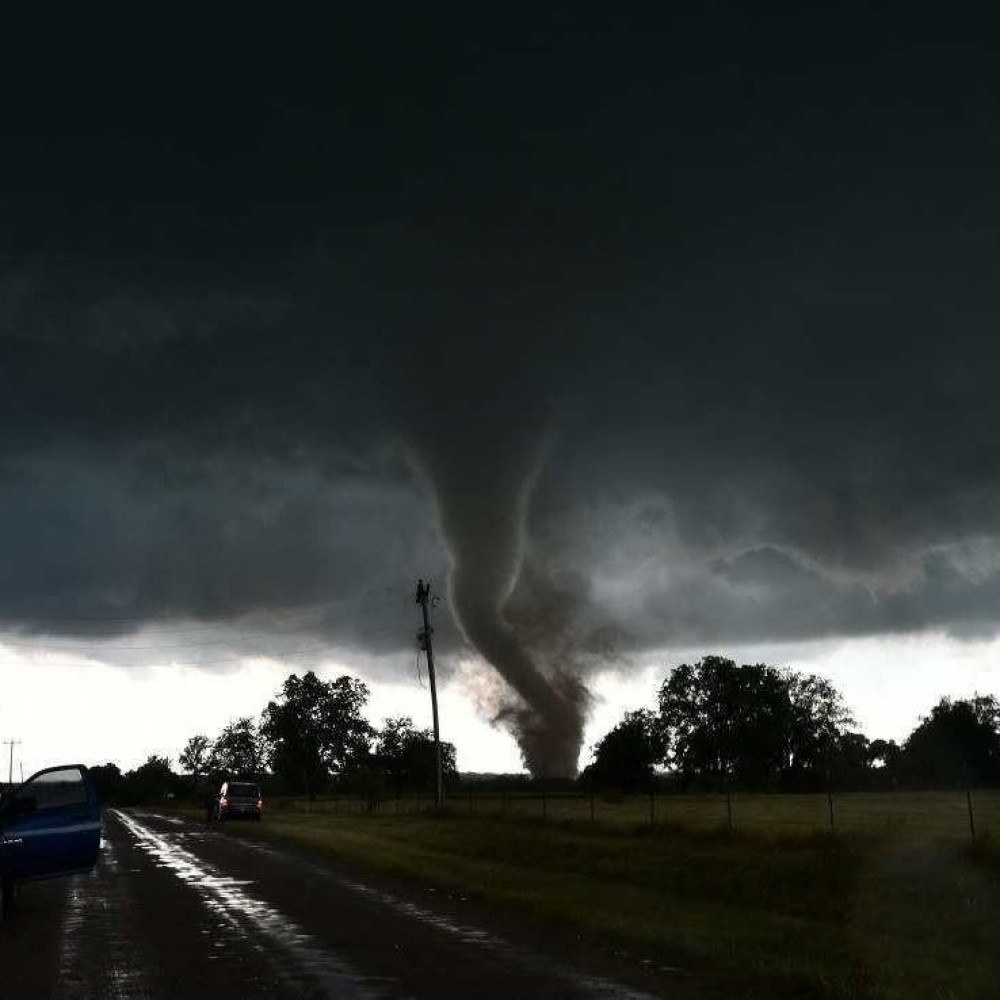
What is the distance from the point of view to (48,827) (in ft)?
58.7

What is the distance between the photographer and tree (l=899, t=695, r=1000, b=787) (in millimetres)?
134625

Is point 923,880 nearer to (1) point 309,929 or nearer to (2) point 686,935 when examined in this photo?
(2) point 686,935

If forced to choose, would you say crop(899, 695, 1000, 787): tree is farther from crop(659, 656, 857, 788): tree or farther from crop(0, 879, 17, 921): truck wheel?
crop(0, 879, 17, 921): truck wheel

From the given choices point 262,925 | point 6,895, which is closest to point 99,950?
point 262,925

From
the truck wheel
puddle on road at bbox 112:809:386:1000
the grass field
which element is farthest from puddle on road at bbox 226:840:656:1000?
the truck wheel

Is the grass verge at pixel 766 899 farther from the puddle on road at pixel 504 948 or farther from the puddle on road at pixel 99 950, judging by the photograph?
the puddle on road at pixel 99 950

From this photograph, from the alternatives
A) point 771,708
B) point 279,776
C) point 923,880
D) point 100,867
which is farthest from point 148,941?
point 279,776

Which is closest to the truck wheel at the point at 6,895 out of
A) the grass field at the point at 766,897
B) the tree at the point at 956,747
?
the grass field at the point at 766,897

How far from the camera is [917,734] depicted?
485ft

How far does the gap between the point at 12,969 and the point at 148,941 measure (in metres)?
2.04

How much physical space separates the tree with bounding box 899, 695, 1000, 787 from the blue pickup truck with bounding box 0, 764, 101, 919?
416ft

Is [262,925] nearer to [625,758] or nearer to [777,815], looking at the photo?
[777,815]

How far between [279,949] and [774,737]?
14514 centimetres

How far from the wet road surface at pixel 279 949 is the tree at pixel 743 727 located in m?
136
